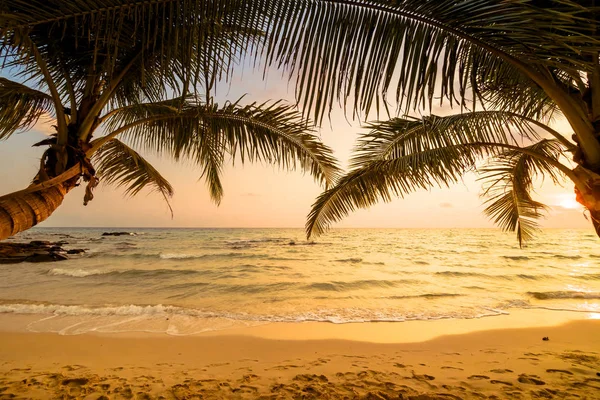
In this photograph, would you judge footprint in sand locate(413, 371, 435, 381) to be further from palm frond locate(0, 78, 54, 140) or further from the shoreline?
palm frond locate(0, 78, 54, 140)

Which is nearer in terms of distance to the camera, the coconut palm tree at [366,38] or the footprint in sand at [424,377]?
the coconut palm tree at [366,38]

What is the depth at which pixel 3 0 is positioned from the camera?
7.21 feet

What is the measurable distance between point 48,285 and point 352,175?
12.1m

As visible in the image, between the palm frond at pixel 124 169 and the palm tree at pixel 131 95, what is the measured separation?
2 centimetres

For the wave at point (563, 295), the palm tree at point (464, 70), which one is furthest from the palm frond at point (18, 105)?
the wave at point (563, 295)

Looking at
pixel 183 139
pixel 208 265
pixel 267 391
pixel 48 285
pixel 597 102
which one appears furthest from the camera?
pixel 208 265

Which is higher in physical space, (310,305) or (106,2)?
(106,2)

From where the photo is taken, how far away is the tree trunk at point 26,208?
2260mm

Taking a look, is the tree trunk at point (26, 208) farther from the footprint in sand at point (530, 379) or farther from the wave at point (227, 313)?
the wave at point (227, 313)

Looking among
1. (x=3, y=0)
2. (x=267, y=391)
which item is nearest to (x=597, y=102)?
(x=267, y=391)


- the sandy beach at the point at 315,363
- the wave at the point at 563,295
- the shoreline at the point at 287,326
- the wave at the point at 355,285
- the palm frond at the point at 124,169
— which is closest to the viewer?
the sandy beach at the point at 315,363

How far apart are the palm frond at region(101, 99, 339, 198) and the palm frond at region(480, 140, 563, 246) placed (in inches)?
109

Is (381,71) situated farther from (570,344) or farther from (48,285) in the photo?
(48,285)

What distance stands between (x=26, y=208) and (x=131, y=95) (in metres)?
2.09
